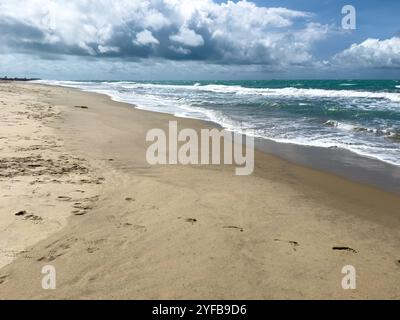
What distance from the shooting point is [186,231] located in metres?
4.42

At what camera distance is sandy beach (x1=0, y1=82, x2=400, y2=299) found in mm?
3332

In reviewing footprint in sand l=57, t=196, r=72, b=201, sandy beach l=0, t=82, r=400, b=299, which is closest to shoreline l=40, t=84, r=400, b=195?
sandy beach l=0, t=82, r=400, b=299

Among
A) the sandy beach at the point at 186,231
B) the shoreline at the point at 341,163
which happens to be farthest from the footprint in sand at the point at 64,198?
the shoreline at the point at 341,163

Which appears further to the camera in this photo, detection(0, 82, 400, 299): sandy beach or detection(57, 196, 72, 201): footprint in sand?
detection(57, 196, 72, 201): footprint in sand

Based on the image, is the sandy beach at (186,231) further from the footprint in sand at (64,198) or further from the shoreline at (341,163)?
the shoreline at (341,163)

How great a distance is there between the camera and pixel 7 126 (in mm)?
10617

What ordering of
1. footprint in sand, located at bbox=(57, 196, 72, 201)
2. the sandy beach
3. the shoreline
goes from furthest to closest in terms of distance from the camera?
1. the shoreline
2. footprint in sand, located at bbox=(57, 196, 72, 201)
3. the sandy beach

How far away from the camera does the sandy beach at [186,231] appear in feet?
10.9

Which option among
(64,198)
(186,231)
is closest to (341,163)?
(186,231)

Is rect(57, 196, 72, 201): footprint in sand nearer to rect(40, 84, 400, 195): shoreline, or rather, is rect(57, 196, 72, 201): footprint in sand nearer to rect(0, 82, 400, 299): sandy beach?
rect(0, 82, 400, 299): sandy beach

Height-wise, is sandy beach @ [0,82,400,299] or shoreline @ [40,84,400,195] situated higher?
shoreline @ [40,84,400,195]

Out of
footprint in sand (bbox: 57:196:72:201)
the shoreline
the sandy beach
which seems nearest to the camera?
the sandy beach
